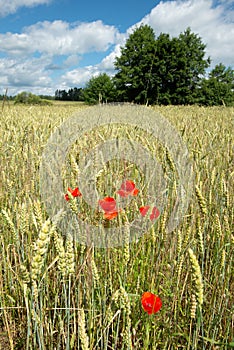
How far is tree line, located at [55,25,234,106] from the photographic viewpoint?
2266cm

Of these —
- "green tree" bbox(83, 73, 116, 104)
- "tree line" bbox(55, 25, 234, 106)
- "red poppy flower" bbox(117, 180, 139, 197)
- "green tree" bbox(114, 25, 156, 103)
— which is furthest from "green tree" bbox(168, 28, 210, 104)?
"red poppy flower" bbox(117, 180, 139, 197)

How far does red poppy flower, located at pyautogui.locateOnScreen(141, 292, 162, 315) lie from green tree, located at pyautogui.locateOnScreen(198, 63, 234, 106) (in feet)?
75.4

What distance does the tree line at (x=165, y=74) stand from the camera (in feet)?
74.3

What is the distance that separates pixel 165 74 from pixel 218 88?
289 inches

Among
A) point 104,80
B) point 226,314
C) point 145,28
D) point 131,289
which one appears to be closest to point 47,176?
point 131,289

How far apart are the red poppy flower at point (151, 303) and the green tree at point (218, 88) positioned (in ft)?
75.4

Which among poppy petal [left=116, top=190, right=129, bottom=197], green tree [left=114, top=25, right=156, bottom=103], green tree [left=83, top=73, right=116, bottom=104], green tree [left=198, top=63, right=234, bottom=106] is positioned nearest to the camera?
poppy petal [left=116, top=190, right=129, bottom=197]

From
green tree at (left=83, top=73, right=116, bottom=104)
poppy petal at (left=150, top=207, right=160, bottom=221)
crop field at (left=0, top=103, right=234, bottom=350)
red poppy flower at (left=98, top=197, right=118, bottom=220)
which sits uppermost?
green tree at (left=83, top=73, right=116, bottom=104)

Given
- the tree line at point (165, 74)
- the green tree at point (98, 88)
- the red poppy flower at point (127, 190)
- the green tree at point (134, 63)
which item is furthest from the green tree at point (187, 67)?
the red poppy flower at point (127, 190)

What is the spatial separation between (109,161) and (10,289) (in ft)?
2.52

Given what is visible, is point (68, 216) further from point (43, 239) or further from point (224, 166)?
point (224, 166)

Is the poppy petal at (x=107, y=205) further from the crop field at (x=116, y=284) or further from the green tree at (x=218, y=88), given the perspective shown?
the green tree at (x=218, y=88)

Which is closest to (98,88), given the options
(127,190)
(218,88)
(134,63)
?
(134,63)

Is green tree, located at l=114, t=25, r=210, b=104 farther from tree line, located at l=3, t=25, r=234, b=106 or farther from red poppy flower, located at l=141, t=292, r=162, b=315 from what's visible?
red poppy flower, located at l=141, t=292, r=162, b=315
